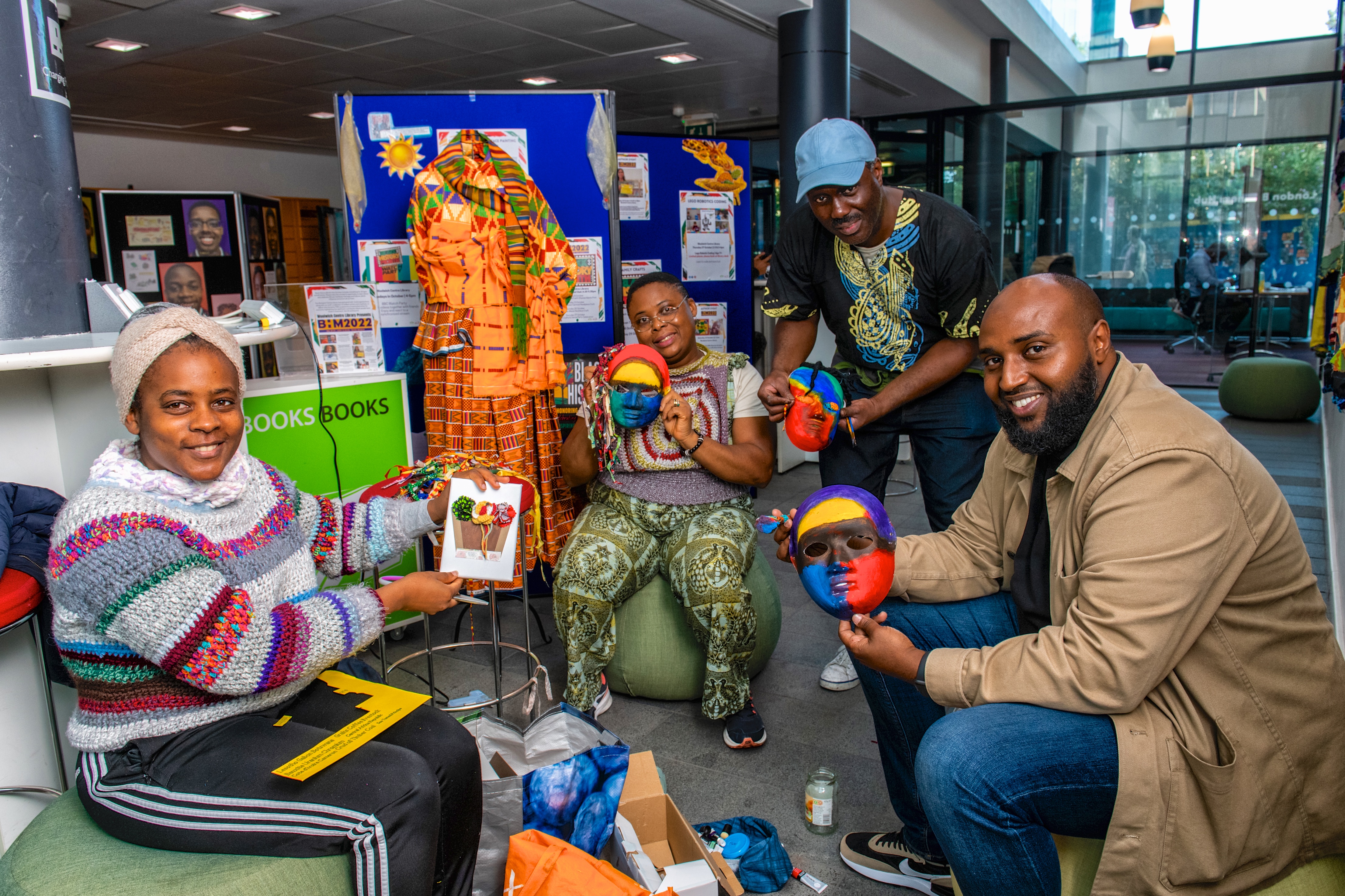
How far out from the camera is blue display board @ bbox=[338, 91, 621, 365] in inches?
135

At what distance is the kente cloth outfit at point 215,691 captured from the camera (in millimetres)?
1359

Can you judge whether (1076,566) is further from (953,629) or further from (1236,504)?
(953,629)

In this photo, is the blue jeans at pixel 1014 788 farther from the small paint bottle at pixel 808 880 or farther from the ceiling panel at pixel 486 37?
the ceiling panel at pixel 486 37

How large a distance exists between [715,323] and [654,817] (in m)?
3.44

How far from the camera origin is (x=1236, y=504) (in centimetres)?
130

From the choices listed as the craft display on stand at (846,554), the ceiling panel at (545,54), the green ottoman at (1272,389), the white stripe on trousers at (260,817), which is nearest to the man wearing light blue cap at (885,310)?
the craft display on stand at (846,554)

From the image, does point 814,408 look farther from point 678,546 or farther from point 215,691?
point 215,691

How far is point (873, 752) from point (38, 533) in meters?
2.03

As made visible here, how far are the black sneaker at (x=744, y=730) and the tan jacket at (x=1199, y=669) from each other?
3.95ft

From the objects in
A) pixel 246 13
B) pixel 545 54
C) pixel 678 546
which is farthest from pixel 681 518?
pixel 545 54

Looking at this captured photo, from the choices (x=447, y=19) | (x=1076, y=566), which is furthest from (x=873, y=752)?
(x=447, y=19)

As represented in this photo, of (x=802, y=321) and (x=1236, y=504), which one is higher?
(x=802, y=321)

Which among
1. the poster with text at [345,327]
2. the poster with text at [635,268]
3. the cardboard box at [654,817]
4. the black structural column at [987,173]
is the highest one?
the black structural column at [987,173]

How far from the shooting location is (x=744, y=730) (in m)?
2.50
